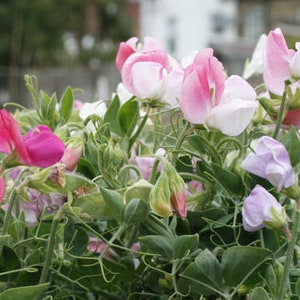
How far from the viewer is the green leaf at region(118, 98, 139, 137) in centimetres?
59

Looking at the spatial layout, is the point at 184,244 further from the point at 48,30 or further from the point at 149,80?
the point at 48,30

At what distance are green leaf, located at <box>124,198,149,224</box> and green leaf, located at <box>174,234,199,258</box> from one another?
0.09 feet

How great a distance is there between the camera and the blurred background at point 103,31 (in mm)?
11641

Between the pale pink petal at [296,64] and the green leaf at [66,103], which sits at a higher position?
the pale pink petal at [296,64]

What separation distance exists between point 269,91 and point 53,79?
34.8 feet

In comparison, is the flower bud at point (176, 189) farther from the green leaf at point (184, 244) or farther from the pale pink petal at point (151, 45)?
the pale pink petal at point (151, 45)

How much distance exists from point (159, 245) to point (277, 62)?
0.50ft

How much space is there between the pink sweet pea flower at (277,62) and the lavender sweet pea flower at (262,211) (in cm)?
9

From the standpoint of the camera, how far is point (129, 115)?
1.94 feet

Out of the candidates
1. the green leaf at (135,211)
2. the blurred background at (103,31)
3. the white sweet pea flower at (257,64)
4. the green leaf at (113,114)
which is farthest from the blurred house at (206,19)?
the green leaf at (135,211)

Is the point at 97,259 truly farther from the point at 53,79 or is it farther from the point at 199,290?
the point at 53,79

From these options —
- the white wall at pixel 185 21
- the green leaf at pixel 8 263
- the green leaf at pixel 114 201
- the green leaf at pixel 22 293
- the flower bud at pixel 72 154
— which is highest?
the flower bud at pixel 72 154

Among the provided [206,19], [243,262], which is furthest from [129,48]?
[206,19]

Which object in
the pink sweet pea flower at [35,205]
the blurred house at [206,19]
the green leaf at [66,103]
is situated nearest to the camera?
the pink sweet pea flower at [35,205]
